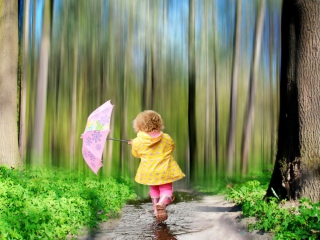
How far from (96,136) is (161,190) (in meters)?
1.40

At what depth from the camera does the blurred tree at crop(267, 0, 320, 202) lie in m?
5.74

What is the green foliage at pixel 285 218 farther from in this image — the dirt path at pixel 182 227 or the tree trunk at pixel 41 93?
the tree trunk at pixel 41 93

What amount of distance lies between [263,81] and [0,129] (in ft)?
50.2

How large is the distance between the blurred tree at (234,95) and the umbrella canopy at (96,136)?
413 inches

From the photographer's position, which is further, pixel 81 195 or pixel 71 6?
pixel 71 6

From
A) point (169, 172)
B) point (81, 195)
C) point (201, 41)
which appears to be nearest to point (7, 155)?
point (81, 195)

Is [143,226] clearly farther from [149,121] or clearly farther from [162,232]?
[149,121]

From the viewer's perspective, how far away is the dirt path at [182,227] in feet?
19.3

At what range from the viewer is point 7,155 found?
33.4 ft

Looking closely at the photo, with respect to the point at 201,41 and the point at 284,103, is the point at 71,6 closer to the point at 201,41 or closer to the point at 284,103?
the point at 201,41

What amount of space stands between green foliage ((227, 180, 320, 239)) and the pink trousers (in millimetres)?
1253

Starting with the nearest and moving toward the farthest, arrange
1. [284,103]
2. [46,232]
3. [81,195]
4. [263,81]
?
1. [46,232]
2. [284,103]
3. [81,195]
4. [263,81]

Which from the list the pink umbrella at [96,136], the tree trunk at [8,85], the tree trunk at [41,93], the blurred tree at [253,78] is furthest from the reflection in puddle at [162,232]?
the blurred tree at [253,78]

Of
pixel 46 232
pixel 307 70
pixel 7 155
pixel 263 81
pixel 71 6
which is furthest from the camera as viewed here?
pixel 263 81
